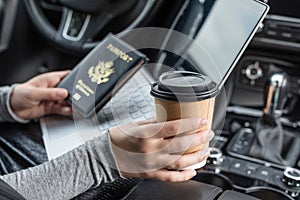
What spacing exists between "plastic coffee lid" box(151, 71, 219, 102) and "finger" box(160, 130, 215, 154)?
5cm

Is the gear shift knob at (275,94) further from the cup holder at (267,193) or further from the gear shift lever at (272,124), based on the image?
the cup holder at (267,193)

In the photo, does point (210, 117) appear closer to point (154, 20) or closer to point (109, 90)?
point (109, 90)

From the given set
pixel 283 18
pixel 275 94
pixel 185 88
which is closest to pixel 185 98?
pixel 185 88

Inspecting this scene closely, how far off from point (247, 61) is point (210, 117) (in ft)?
2.15

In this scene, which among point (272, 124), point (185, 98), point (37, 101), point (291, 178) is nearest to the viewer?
point (185, 98)

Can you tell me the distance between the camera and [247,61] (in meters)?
1.38

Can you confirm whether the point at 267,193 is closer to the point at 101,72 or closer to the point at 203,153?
the point at 203,153

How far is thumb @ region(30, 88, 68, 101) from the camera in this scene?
1088mm

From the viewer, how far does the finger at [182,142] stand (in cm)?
74

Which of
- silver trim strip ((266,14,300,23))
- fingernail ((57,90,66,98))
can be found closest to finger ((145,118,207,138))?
fingernail ((57,90,66,98))

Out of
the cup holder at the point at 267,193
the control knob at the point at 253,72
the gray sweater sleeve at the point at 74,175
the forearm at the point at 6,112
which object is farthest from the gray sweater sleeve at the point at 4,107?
the control knob at the point at 253,72

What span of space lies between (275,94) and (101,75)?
405mm

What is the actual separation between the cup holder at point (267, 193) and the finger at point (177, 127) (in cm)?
34

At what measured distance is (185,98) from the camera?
2.36 feet
